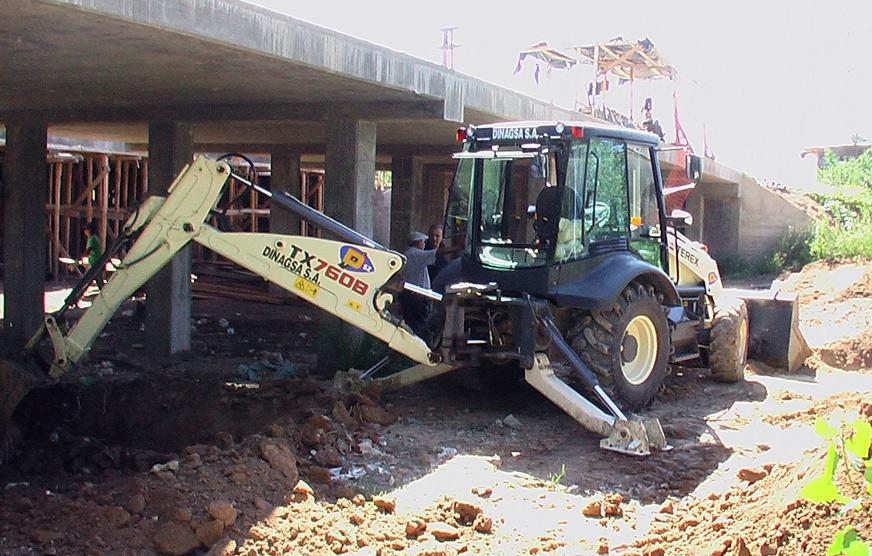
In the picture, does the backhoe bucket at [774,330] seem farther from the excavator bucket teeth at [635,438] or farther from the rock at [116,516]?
the rock at [116,516]

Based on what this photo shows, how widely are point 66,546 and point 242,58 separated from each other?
4.95 metres

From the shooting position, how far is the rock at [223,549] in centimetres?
577

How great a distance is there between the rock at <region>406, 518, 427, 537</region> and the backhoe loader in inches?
89.2

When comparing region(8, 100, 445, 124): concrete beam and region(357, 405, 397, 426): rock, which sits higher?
region(8, 100, 445, 124): concrete beam

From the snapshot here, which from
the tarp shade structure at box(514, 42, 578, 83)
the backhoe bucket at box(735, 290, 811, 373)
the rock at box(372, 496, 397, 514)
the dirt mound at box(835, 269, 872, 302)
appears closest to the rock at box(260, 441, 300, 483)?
the rock at box(372, 496, 397, 514)

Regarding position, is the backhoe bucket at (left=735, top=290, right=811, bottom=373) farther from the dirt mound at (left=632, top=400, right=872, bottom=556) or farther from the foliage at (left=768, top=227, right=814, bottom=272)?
the foliage at (left=768, top=227, right=814, bottom=272)

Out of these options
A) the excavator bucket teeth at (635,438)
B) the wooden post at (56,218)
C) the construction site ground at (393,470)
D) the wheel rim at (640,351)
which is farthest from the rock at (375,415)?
the wooden post at (56,218)

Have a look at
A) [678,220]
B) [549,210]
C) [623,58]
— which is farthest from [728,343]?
[623,58]

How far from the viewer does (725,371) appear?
11.7 metres

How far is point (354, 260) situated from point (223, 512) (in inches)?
116

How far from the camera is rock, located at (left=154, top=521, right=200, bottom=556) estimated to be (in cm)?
587

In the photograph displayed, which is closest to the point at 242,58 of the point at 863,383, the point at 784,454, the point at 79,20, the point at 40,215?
the point at 79,20

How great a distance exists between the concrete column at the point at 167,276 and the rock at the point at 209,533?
7845 mm

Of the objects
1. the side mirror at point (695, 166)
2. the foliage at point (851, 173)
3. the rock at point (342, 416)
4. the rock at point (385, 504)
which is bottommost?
the rock at point (385, 504)
